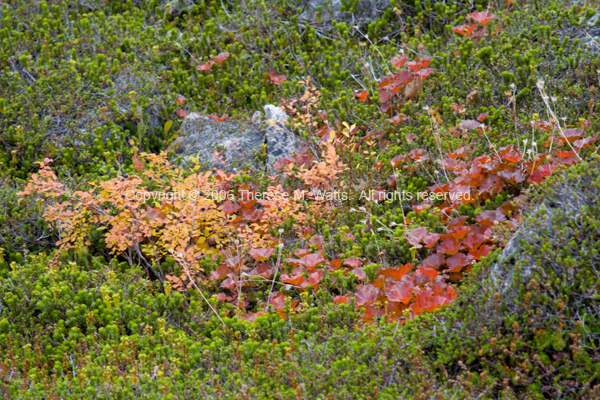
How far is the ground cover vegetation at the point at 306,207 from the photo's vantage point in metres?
2.96

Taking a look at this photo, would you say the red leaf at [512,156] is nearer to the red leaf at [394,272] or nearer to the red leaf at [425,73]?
the red leaf at [394,272]

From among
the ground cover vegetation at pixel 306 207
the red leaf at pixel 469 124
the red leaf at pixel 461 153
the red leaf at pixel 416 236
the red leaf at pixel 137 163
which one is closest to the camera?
the ground cover vegetation at pixel 306 207

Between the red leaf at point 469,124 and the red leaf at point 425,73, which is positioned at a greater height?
the red leaf at point 425,73

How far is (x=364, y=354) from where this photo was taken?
10.0 ft

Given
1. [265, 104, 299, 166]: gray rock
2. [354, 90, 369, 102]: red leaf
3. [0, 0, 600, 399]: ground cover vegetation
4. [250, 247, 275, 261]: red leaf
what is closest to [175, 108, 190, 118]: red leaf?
[0, 0, 600, 399]: ground cover vegetation

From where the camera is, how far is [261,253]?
14.5 ft

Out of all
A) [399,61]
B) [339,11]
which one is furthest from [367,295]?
[339,11]

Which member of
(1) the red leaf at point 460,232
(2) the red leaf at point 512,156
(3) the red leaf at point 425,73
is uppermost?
(3) the red leaf at point 425,73

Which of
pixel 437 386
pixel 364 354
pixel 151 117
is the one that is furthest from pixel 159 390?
pixel 151 117

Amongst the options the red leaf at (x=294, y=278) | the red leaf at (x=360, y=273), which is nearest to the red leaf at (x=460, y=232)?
the red leaf at (x=360, y=273)

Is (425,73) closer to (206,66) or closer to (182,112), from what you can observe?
(206,66)

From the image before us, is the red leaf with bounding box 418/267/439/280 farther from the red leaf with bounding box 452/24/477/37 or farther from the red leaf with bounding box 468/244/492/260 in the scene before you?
the red leaf with bounding box 452/24/477/37

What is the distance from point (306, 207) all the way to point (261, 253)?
30.4 inches

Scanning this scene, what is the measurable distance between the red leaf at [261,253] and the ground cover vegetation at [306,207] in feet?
0.08
